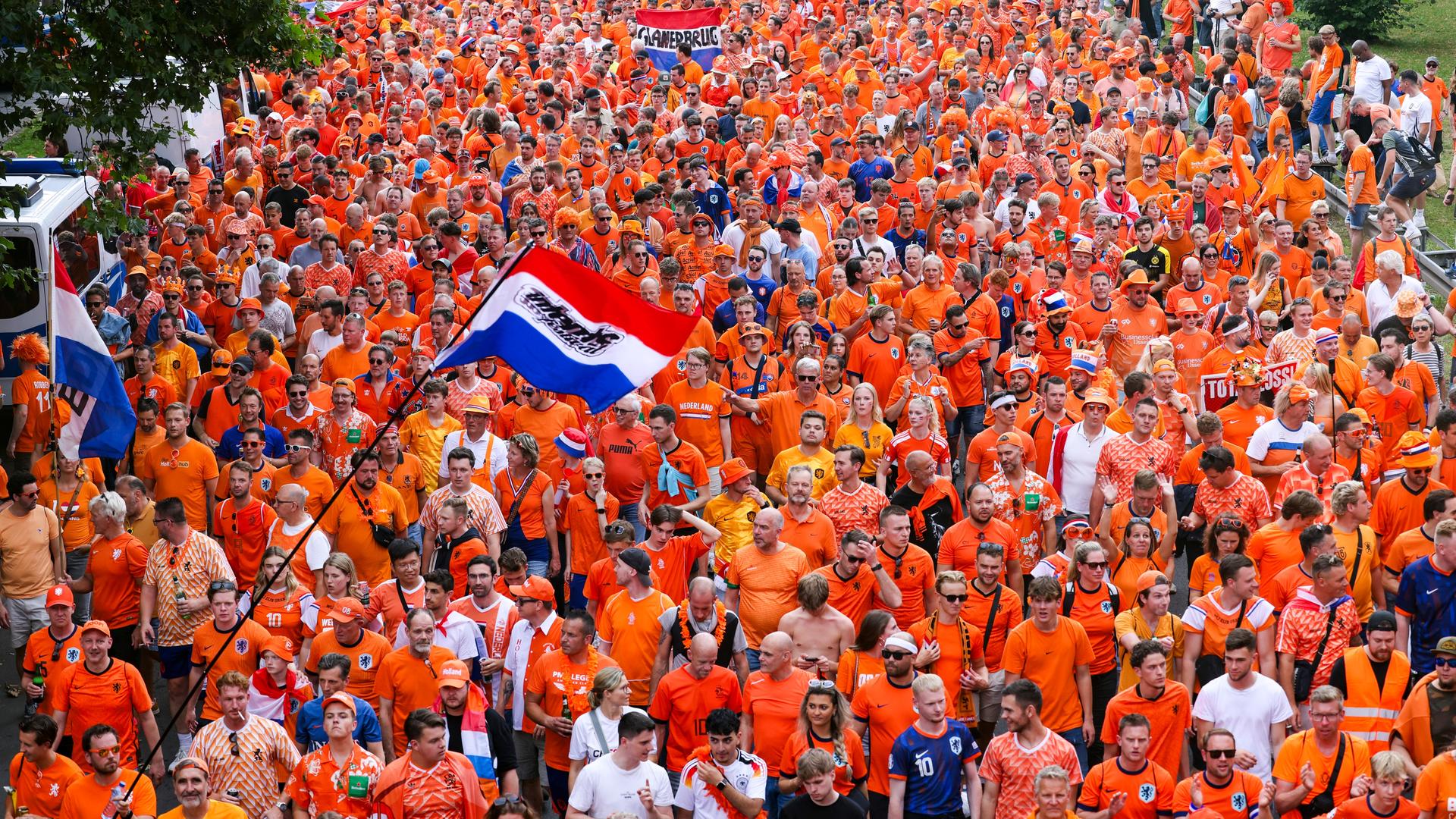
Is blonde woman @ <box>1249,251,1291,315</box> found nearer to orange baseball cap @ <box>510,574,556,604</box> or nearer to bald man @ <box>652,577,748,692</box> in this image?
bald man @ <box>652,577,748,692</box>

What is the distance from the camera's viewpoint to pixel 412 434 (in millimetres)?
13773

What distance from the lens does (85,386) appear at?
11.7 meters

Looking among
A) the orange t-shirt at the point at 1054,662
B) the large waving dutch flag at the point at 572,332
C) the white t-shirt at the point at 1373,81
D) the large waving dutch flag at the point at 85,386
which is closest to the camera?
the large waving dutch flag at the point at 572,332

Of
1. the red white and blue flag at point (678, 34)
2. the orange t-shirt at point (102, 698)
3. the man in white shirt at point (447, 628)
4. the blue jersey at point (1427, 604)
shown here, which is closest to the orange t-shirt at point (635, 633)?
the man in white shirt at point (447, 628)

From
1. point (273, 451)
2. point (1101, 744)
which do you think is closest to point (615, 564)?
point (1101, 744)

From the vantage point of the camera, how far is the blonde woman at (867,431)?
1338 centimetres

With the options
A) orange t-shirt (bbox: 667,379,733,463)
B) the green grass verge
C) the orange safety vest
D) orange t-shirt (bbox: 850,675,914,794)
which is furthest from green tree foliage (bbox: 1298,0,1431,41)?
orange t-shirt (bbox: 850,675,914,794)

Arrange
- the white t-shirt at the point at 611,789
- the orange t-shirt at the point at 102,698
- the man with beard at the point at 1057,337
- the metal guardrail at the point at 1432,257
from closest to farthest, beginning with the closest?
the white t-shirt at the point at 611,789 → the orange t-shirt at the point at 102,698 → the man with beard at the point at 1057,337 → the metal guardrail at the point at 1432,257

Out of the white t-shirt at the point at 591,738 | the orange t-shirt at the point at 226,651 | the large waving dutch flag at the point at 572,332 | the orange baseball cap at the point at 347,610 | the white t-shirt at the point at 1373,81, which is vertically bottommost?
the orange t-shirt at the point at 226,651

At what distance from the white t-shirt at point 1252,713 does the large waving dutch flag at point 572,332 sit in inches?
141

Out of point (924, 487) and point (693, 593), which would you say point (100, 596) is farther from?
point (924, 487)

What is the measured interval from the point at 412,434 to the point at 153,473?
77.4 inches

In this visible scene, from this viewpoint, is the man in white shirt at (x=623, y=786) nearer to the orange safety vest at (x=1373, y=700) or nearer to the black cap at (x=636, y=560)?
the black cap at (x=636, y=560)

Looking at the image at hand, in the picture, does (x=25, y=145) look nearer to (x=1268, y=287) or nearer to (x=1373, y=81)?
(x=1268, y=287)
